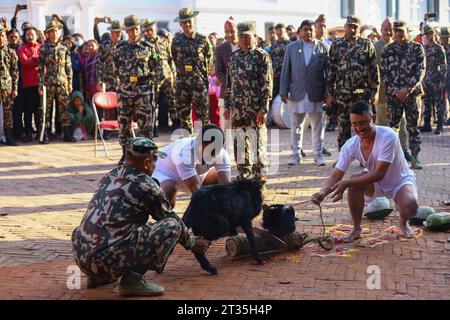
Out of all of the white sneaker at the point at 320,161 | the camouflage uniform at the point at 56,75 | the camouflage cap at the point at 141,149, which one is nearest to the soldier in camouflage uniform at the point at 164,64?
the camouflage uniform at the point at 56,75

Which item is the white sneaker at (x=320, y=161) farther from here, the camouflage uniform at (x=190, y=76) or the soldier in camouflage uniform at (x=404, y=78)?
the camouflage uniform at (x=190, y=76)

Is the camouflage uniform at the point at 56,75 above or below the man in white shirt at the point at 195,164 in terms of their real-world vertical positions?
above

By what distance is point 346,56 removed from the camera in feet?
36.9

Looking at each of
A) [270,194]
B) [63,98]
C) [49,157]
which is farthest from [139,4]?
[270,194]

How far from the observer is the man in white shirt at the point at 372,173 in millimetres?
7188

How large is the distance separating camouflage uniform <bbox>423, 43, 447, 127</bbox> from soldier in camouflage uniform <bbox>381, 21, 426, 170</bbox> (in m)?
4.60

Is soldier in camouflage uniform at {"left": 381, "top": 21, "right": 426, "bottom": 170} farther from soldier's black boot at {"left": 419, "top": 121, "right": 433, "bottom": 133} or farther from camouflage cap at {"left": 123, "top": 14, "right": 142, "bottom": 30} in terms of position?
soldier's black boot at {"left": 419, "top": 121, "right": 433, "bottom": 133}

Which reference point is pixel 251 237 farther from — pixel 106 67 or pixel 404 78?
pixel 106 67

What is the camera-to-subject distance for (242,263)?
6812 millimetres

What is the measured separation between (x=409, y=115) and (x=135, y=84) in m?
4.05

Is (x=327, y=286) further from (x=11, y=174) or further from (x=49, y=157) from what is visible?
(x=49, y=157)

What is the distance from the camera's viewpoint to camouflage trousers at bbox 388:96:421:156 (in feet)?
38.0

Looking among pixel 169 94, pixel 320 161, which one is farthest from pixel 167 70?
pixel 320 161

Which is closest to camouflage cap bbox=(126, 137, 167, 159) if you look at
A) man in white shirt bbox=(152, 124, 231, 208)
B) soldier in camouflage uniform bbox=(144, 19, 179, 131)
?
man in white shirt bbox=(152, 124, 231, 208)
